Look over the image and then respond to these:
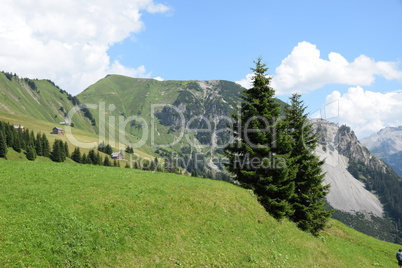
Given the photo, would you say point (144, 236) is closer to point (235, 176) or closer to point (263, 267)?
point (263, 267)

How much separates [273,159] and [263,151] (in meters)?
1.56

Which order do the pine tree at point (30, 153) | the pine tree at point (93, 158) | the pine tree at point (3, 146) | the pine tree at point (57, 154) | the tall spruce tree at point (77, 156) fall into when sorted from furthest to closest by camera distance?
the tall spruce tree at point (77, 156) → the pine tree at point (93, 158) → the pine tree at point (57, 154) → the pine tree at point (30, 153) → the pine tree at point (3, 146)

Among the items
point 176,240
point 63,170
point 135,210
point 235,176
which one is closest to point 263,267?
point 176,240

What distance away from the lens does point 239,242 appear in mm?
21969

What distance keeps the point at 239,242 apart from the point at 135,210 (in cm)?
876

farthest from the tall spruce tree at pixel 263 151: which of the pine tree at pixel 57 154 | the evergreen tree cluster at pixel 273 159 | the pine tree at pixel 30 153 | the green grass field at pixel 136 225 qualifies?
the pine tree at pixel 57 154

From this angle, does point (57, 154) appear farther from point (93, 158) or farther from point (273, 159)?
point (273, 159)

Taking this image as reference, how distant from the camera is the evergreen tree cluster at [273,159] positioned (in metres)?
30.7

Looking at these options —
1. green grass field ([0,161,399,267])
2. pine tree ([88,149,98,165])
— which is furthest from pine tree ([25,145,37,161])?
green grass field ([0,161,399,267])

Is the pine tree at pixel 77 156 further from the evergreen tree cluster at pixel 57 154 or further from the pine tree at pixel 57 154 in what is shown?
the pine tree at pixel 57 154

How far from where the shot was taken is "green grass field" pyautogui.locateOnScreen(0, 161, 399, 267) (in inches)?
601

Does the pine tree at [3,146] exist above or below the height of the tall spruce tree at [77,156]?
above

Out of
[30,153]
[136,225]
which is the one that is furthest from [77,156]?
[136,225]

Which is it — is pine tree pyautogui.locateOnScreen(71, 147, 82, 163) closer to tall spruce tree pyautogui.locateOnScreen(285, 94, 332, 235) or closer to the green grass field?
the green grass field
